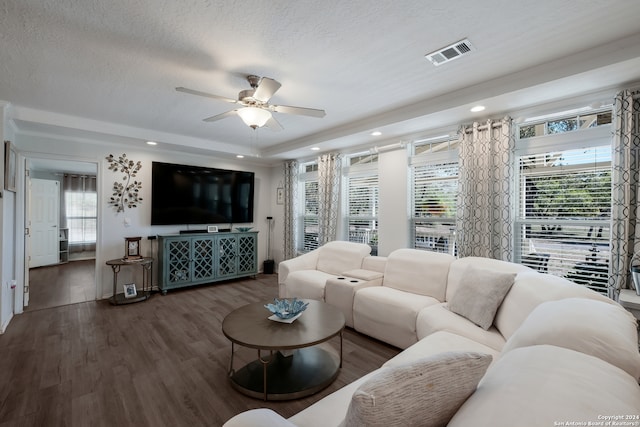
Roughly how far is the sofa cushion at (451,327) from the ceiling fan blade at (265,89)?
2.29 metres

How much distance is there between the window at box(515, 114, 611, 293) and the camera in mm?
2621

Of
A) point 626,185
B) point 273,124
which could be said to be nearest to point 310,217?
point 273,124

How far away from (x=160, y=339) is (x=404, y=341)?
246 centimetres

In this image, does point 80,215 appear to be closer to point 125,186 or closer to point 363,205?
point 125,186

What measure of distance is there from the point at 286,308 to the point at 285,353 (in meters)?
0.50

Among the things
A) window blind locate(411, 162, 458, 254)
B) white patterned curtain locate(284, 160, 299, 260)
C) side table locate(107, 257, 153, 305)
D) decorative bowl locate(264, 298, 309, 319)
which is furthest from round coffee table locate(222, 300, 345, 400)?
white patterned curtain locate(284, 160, 299, 260)

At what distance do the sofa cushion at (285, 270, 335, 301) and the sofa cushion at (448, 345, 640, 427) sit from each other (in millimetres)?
2723

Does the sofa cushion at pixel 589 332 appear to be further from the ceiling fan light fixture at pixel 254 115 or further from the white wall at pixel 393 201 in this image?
the white wall at pixel 393 201

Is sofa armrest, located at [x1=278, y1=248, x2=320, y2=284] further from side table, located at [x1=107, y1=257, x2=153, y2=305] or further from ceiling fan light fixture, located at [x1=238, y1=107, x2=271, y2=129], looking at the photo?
ceiling fan light fixture, located at [x1=238, y1=107, x2=271, y2=129]

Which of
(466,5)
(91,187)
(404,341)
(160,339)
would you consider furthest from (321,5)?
(91,187)

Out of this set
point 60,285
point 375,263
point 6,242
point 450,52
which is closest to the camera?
point 450,52

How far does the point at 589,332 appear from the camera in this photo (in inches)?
41.7

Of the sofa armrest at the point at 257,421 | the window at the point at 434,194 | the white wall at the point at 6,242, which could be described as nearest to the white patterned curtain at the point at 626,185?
the window at the point at 434,194

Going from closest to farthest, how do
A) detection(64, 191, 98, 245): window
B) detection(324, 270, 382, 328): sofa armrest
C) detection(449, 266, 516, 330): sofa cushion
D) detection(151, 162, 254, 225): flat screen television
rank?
1. detection(449, 266, 516, 330): sofa cushion
2. detection(324, 270, 382, 328): sofa armrest
3. detection(151, 162, 254, 225): flat screen television
4. detection(64, 191, 98, 245): window
